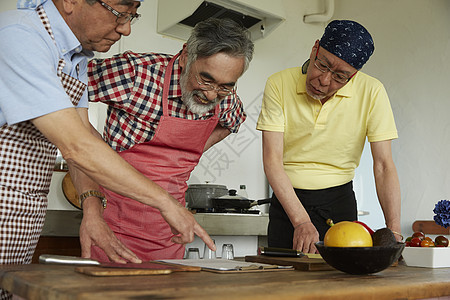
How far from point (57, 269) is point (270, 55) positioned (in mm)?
3199

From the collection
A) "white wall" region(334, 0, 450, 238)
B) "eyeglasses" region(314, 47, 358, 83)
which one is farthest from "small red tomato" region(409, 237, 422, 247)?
"white wall" region(334, 0, 450, 238)

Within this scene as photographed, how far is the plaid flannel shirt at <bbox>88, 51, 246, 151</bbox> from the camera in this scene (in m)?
1.60

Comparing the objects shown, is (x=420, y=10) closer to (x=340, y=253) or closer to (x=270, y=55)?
(x=270, y=55)

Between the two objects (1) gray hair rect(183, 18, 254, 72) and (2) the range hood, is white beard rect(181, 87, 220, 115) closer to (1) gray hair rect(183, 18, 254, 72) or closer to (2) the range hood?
(1) gray hair rect(183, 18, 254, 72)

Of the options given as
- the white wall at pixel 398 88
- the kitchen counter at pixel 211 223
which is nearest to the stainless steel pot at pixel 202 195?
the kitchen counter at pixel 211 223

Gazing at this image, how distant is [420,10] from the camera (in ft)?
10.9

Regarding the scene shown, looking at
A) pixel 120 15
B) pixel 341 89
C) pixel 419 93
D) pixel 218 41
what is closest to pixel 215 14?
pixel 419 93

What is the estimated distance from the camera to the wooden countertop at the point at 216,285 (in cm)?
72

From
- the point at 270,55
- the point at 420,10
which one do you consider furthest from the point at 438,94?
the point at 270,55

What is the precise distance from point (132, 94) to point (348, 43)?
2.47ft

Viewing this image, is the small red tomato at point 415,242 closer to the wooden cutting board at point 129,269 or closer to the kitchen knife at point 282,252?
the kitchen knife at point 282,252

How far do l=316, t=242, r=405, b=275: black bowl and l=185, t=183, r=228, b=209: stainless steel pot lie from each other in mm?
1934

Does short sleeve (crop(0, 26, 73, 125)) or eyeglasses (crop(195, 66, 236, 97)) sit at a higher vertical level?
eyeglasses (crop(195, 66, 236, 97))

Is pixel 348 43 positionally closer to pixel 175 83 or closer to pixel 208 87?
pixel 208 87
